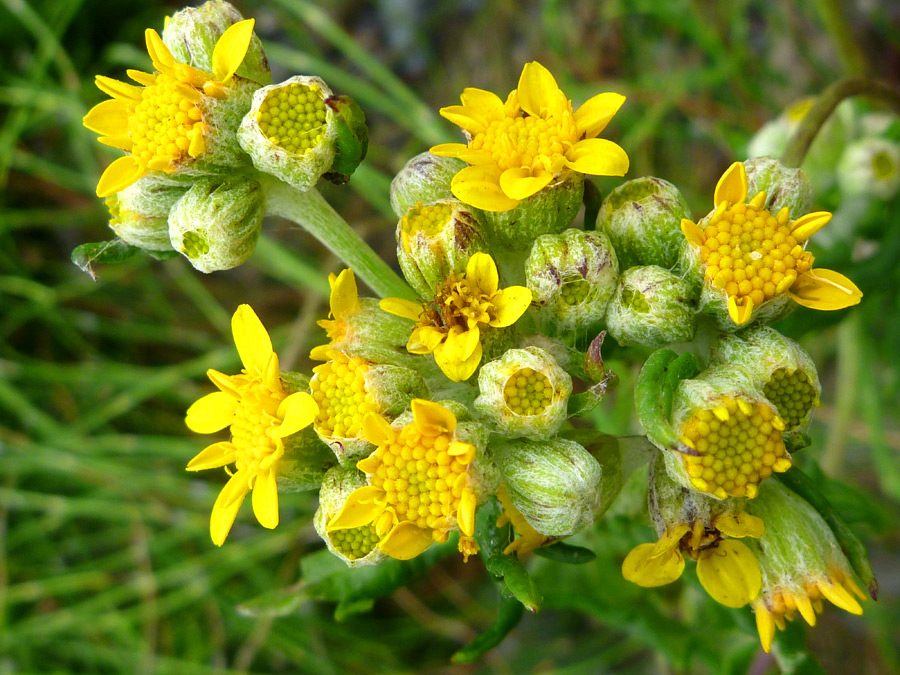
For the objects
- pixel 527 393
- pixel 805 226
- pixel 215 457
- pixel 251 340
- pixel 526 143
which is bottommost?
pixel 215 457

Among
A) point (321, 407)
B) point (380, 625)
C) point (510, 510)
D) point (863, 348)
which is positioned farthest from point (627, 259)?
point (380, 625)

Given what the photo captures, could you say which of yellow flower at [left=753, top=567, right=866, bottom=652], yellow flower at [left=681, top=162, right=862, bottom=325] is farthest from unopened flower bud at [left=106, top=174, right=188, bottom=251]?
yellow flower at [left=753, top=567, right=866, bottom=652]

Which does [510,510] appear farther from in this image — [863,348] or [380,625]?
[380,625]

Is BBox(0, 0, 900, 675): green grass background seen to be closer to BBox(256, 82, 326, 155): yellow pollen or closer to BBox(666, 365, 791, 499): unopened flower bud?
BBox(256, 82, 326, 155): yellow pollen

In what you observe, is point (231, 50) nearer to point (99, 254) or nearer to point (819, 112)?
point (99, 254)

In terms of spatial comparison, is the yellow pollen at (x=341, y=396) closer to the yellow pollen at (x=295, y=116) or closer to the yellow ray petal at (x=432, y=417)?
the yellow ray petal at (x=432, y=417)

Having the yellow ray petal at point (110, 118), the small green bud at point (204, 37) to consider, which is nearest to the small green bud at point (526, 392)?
the small green bud at point (204, 37)

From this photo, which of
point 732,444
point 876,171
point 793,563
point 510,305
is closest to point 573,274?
point 510,305
